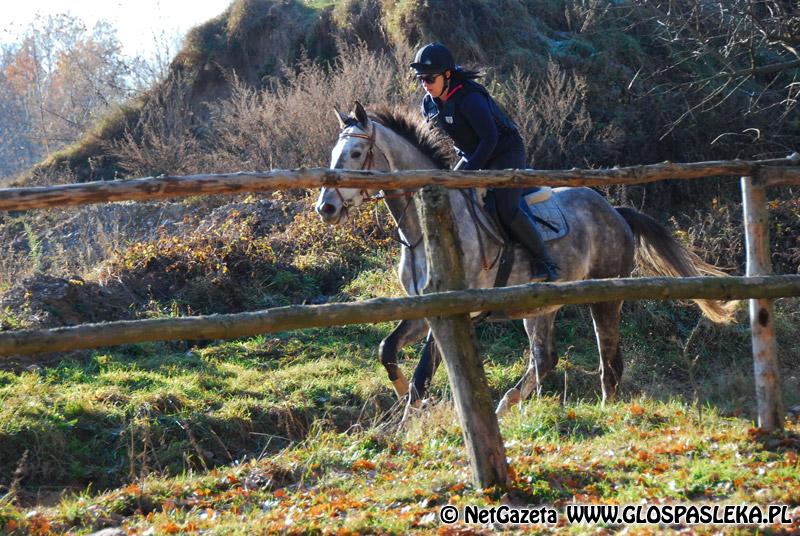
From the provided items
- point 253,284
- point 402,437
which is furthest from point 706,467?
point 253,284

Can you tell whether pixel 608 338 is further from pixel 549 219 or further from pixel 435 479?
pixel 435 479

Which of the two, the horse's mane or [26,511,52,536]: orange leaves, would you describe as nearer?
[26,511,52,536]: orange leaves

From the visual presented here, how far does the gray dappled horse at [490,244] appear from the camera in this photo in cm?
688

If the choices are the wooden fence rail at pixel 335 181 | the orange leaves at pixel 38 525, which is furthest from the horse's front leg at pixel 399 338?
the orange leaves at pixel 38 525

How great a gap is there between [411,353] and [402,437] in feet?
11.8

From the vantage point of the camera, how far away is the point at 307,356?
9.74 m

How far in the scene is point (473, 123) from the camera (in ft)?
22.2

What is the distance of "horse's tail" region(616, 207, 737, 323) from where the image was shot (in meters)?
8.20

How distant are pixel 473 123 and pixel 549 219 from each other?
135 cm

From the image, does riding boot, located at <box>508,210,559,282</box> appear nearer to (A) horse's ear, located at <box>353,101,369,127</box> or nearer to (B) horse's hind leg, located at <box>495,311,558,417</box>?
(B) horse's hind leg, located at <box>495,311,558,417</box>

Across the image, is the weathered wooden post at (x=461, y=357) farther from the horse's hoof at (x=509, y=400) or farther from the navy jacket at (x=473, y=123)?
the horse's hoof at (x=509, y=400)

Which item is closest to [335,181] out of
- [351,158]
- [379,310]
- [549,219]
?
[379,310]

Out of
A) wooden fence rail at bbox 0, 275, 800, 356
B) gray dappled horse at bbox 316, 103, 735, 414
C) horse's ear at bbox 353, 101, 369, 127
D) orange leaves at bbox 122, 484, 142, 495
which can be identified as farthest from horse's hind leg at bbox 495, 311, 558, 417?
orange leaves at bbox 122, 484, 142, 495

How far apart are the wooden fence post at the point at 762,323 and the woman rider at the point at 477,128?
202 cm
